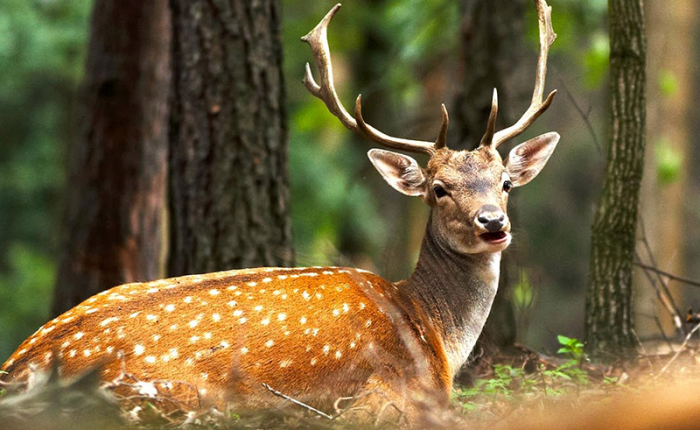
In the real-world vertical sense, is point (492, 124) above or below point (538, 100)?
below

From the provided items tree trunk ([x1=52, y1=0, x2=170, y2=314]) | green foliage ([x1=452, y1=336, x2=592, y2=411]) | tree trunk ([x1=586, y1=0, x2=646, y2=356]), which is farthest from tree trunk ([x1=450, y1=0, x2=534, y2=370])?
tree trunk ([x1=52, y1=0, x2=170, y2=314])

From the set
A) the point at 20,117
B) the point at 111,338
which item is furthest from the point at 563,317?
the point at 111,338

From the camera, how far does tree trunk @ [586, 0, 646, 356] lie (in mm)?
6949

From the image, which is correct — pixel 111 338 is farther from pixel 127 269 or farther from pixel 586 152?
pixel 586 152

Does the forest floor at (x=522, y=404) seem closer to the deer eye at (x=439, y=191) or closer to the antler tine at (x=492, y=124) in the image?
the deer eye at (x=439, y=191)

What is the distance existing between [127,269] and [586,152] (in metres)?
18.5

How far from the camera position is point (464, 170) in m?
6.17

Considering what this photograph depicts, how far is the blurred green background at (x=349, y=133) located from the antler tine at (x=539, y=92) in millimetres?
3550

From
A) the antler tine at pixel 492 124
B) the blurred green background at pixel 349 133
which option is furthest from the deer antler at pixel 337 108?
the blurred green background at pixel 349 133

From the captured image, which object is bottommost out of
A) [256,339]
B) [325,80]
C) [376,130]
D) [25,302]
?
[25,302]

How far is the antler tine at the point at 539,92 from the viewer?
6504 mm

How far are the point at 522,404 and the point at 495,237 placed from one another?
Result: 4.09 ft

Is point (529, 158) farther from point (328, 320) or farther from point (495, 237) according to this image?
point (328, 320)

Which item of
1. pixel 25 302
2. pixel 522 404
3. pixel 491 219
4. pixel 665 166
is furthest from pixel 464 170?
pixel 25 302
